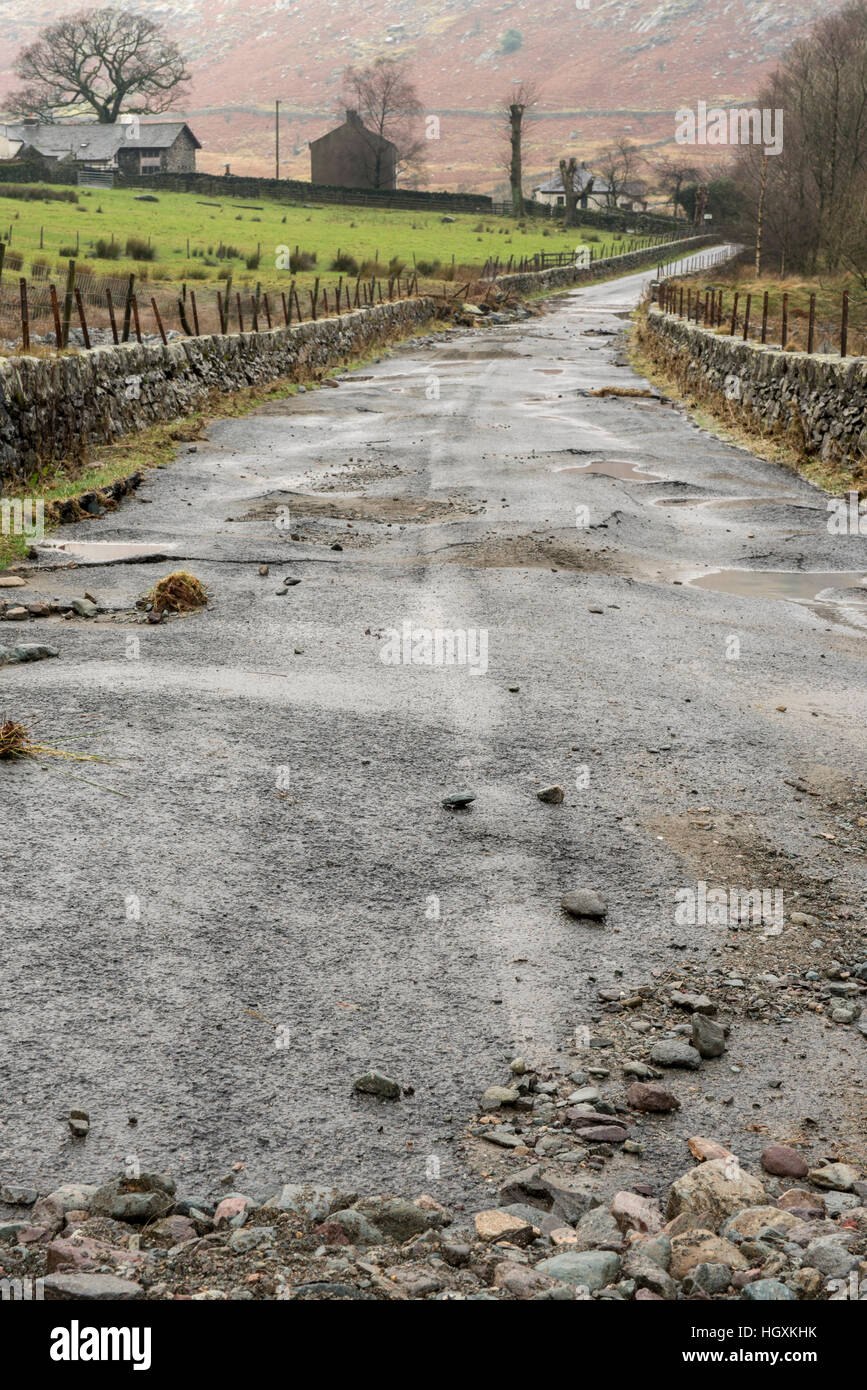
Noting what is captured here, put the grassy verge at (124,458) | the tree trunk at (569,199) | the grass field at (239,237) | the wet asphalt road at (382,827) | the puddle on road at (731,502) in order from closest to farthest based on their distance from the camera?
1. the wet asphalt road at (382,827)
2. the grassy verge at (124,458)
3. the puddle on road at (731,502)
4. the grass field at (239,237)
5. the tree trunk at (569,199)

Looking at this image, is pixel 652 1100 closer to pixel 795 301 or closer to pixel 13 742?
pixel 13 742

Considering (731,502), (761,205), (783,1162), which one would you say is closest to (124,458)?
(731,502)

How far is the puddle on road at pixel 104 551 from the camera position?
33.7ft

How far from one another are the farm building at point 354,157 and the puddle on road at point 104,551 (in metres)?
98.7

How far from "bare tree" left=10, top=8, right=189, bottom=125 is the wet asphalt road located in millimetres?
108493

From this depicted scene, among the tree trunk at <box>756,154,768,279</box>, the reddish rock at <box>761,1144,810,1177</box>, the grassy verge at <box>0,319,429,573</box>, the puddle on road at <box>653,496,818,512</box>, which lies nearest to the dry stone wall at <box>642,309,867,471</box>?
the puddle on road at <box>653,496,818,512</box>

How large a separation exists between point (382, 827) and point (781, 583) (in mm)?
6274

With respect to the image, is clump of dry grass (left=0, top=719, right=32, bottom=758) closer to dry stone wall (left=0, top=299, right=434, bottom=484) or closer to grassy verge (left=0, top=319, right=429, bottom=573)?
grassy verge (left=0, top=319, right=429, bottom=573)

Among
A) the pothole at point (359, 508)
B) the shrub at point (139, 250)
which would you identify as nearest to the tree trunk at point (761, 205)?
the shrub at point (139, 250)

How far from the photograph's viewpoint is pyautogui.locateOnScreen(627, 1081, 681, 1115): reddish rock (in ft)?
12.0

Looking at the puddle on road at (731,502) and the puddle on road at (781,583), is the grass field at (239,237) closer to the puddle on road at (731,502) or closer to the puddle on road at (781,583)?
the puddle on road at (731,502)

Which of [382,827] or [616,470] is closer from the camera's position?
[382,827]

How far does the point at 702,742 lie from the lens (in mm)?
6605

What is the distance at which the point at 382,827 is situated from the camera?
543 centimetres
